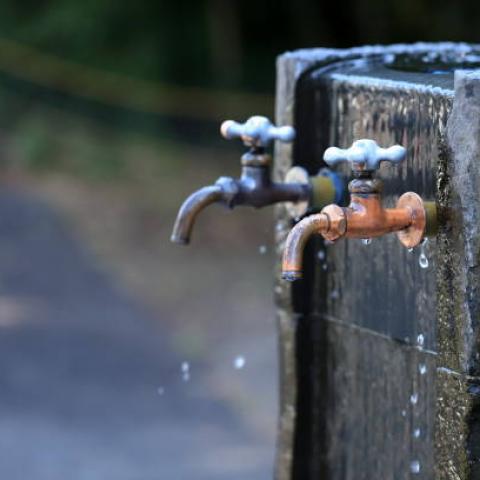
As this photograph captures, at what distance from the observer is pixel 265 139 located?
231 cm

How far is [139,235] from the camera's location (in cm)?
725

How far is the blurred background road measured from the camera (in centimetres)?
479

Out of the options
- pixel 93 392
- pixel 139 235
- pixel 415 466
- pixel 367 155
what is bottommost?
pixel 415 466

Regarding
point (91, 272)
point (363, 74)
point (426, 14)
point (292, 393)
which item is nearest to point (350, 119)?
point (363, 74)

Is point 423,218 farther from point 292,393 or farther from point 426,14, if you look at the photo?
point 426,14

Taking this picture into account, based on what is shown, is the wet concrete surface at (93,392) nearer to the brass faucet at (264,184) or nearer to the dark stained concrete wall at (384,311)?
the dark stained concrete wall at (384,311)

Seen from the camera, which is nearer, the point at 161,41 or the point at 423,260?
the point at 423,260

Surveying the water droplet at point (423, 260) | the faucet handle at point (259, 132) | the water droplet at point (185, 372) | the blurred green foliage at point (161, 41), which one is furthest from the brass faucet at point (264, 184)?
the blurred green foliage at point (161, 41)

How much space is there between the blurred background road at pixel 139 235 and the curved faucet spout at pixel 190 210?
88.9 inches

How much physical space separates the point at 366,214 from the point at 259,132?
0.46 m

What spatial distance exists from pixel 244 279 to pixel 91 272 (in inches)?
30.8

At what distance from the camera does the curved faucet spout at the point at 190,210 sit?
221 centimetres

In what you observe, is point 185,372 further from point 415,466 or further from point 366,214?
point 366,214

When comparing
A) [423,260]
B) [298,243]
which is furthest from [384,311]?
[298,243]
